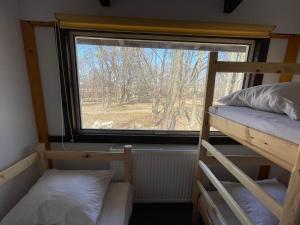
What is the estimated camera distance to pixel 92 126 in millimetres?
1832

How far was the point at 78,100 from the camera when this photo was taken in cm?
172

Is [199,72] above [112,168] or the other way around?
above

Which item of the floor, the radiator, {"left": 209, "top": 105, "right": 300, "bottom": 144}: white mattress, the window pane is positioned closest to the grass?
the window pane


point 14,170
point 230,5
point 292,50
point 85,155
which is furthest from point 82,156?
point 292,50

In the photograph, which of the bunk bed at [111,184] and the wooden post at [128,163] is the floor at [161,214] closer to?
the bunk bed at [111,184]

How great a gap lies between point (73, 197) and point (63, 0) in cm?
151

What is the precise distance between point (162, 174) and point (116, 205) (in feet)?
1.84

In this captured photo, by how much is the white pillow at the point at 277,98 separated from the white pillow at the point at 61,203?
1227mm

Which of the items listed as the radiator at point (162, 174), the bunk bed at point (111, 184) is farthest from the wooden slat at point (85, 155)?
the radiator at point (162, 174)

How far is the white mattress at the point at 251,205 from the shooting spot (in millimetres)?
1174

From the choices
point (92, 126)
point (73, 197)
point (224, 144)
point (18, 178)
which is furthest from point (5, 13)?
point (224, 144)

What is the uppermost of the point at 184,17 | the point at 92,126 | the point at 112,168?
the point at 184,17

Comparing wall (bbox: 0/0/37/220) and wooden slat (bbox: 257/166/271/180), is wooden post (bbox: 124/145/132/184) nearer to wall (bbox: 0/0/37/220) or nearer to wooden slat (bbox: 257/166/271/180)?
wall (bbox: 0/0/37/220)

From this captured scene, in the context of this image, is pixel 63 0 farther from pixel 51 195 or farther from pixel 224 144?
pixel 224 144
